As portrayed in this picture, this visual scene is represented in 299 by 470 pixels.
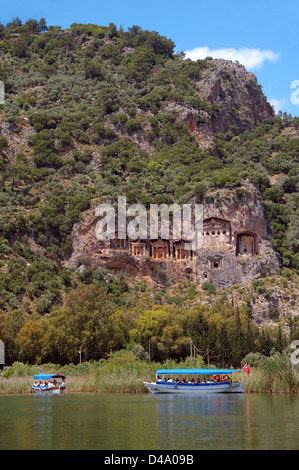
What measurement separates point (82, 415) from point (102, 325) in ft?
123

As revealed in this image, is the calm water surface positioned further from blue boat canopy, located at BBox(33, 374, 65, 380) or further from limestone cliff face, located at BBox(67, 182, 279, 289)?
limestone cliff face, located at BBox(67, 182, 279, 289)

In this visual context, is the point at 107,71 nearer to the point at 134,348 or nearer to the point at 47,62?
the point at 47,62

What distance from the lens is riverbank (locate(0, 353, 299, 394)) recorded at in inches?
2080

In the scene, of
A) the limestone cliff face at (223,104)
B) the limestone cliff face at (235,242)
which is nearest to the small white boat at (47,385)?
the limestone cliff face at (235,242)

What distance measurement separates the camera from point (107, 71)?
18675 centimetres

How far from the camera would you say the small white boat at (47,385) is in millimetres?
60634

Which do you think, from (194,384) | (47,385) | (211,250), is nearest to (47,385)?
(47,385)

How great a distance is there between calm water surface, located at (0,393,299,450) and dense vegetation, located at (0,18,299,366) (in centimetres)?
2553

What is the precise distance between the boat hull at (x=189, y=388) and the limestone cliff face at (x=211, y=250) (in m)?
53.8

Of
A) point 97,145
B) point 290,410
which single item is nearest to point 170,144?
point 97,145

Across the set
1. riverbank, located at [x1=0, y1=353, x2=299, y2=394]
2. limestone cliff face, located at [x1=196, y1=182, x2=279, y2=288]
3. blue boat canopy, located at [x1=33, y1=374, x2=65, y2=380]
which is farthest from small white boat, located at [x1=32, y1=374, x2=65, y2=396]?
limestone cliff face, located at [x1=196, y1=182, x2=279, y2=288]

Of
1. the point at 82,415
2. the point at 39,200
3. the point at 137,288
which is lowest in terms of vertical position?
the point at 82,415

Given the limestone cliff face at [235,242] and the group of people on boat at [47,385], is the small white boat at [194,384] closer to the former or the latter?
the group of people on boat at [47,385]

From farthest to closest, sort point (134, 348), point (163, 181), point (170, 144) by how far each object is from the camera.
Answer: point (170, 144), point (163, 181), point (134, 348)
